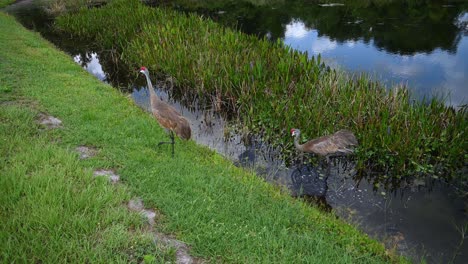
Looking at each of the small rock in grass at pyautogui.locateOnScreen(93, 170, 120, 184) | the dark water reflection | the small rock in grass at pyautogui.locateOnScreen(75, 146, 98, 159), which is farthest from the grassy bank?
the small rock in grass at pyautogui.locateOnScreen(93, 170, 120, 184)

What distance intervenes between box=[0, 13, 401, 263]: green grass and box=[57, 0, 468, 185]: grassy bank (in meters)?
2.36

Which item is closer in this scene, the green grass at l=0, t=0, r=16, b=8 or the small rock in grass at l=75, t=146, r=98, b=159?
the small rock in grass at l=75, t=146, r=98, b=159

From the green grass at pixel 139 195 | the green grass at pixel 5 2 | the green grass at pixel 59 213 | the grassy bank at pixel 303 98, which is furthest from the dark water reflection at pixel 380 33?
the green grass at pixel 5 2

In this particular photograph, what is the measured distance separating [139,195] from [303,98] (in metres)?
5.47

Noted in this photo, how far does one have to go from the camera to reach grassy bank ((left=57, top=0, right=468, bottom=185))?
7562 mm

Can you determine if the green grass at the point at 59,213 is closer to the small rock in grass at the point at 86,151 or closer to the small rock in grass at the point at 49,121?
the small rock in grass at the point at 86,151

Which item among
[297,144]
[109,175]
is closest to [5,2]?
[109,175]

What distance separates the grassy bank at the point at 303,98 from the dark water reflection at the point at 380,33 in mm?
1938

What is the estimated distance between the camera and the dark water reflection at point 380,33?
552 inches

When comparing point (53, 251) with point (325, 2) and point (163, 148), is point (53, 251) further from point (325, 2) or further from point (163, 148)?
point (325, 2)

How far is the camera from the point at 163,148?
23.6ft

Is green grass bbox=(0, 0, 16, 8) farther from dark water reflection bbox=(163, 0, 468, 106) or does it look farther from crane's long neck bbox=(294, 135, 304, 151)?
crane's long neck bbox=(294, 135, 304, 151)

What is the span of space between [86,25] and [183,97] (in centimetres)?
1035

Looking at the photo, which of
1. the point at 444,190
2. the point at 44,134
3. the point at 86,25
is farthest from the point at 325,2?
the point at 44,134
